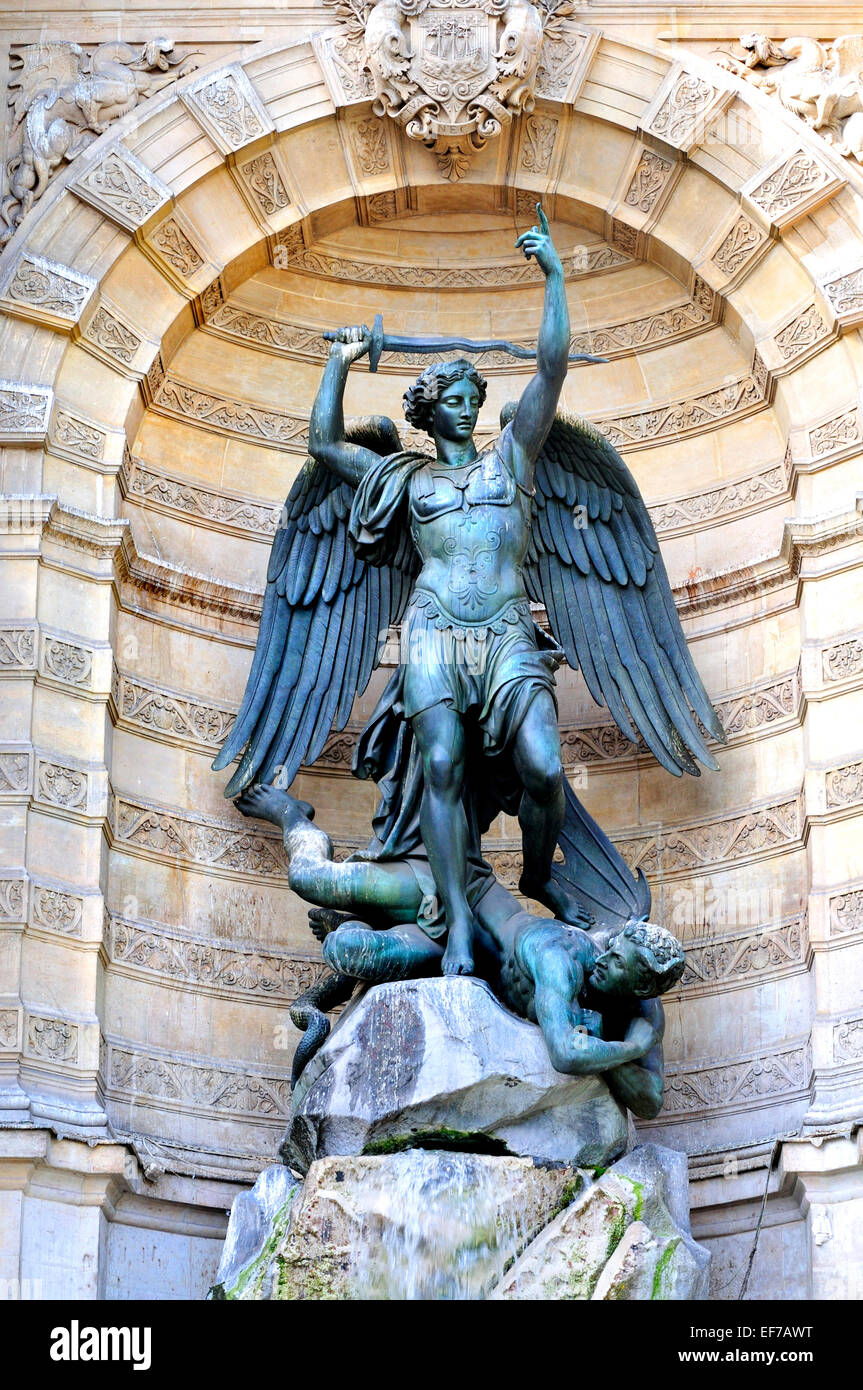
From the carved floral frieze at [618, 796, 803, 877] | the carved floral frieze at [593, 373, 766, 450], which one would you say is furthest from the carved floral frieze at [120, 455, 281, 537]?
the carved floral frieze at [618, 796, 803, 877]

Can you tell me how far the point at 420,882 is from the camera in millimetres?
11133

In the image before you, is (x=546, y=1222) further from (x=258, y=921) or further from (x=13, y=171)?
(x=13, y=171)

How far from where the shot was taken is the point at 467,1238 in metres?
9.69

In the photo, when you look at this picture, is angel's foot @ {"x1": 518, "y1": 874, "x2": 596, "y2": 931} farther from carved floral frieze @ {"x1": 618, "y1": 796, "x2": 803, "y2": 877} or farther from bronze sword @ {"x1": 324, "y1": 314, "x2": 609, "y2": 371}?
bronze sword @ {"x1": 324, "y1": 314, "x2": 609, "y2": 371}

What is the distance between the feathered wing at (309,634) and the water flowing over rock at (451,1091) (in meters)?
2.02

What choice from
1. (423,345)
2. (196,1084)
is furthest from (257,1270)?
(423,345)

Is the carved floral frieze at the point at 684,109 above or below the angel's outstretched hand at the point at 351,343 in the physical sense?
above

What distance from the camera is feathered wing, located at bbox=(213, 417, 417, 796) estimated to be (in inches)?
480

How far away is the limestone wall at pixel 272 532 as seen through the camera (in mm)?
11641

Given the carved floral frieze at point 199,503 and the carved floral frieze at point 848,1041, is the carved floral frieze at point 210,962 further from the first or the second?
the carved floral frieze at point 848,1041

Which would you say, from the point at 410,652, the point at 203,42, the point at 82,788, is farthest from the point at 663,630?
the point at 203,42

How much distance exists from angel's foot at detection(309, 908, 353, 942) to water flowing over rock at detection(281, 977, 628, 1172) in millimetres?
929

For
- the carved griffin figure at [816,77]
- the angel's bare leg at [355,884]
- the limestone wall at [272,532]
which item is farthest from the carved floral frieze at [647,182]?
the angel's bare leg at [355,884]

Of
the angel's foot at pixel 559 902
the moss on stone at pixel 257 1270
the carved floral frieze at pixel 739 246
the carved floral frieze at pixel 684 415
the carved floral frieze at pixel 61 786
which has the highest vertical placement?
the carved floral frieze at pixel 739 246
